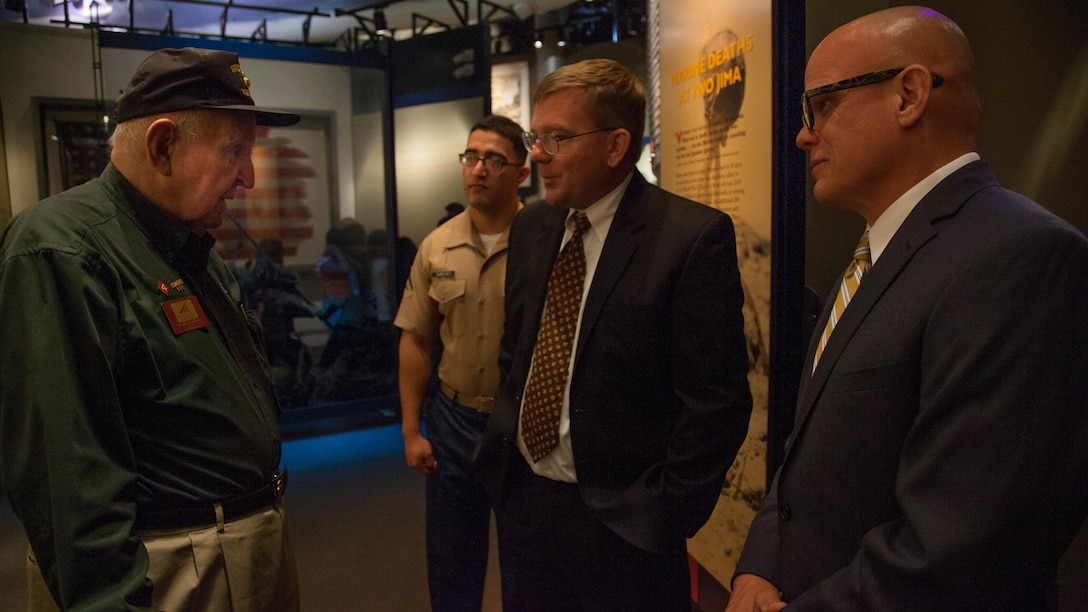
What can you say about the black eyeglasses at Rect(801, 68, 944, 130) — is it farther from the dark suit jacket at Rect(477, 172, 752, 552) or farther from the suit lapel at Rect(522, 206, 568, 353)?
the suit lapel at Rect(522, 206, 568, 353)

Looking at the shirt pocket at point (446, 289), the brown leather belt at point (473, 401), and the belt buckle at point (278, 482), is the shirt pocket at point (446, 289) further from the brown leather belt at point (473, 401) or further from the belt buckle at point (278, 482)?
the belt buckle at point (278, 482)

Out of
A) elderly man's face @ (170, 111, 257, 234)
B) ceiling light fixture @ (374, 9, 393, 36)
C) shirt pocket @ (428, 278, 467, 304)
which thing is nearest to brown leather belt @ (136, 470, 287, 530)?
elderly man's face @ (170, 111, 257, 234)

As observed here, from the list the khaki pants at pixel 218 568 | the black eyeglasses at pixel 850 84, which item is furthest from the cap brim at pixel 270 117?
the black eyeglasses at pixel 850 84

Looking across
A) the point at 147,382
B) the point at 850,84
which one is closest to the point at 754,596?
the point at 850,84

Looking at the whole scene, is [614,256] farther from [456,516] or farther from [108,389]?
[456,516]

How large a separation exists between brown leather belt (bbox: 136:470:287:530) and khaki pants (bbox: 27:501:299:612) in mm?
12

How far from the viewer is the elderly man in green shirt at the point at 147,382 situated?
1163 millimetres

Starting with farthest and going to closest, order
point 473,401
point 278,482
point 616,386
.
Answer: point 473,401 → point 616,386 → point 278,482

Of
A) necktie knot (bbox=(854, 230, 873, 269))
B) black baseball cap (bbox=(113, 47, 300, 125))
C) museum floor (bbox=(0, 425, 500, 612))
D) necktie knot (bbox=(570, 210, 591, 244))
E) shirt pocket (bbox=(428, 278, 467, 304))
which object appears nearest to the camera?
necktie knot (bbox=(854, 230, 873, 269))

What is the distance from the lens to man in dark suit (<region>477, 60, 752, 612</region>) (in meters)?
1.67

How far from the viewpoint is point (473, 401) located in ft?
8.45

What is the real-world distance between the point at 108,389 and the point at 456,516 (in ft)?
Answer: 5.20

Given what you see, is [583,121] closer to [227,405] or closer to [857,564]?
[227,405]

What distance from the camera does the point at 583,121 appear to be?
1848 millimetres
